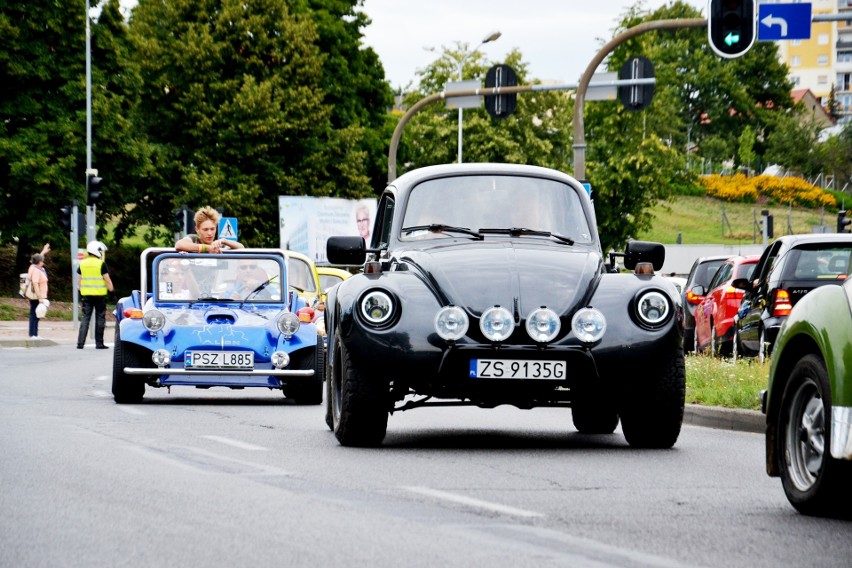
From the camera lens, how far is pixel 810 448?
764 centimetres

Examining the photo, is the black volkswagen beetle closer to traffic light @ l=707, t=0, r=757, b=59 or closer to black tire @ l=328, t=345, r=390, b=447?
black tire @ l=328, t=345, r=390, b=447

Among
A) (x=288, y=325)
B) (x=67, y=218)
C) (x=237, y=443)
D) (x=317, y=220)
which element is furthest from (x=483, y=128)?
(x=237, y=443)

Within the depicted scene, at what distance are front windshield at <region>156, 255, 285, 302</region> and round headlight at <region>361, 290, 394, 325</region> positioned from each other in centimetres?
693

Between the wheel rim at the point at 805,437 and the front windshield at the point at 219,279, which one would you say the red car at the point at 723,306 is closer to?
the front windshield at the point at 219,279

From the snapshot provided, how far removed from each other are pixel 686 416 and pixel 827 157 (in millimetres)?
116618

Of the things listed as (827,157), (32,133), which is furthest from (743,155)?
(32,133)

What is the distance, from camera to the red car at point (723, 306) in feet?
79.6

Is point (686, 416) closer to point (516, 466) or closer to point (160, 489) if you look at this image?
point (516, 466)

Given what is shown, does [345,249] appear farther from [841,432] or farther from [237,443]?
[841,432]

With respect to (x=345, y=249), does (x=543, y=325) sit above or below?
below

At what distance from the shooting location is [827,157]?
127438 mm

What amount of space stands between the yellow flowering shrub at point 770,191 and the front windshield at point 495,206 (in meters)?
107

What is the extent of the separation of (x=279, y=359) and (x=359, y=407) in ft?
18.6

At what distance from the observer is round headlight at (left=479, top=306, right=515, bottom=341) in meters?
10.6
